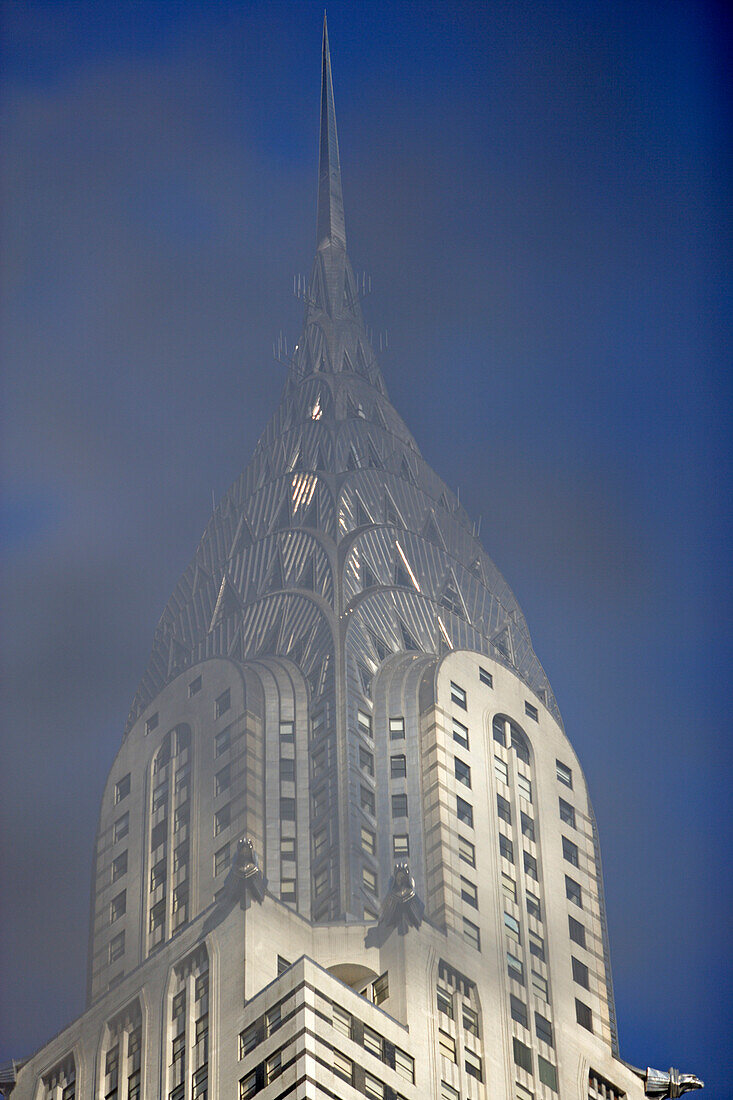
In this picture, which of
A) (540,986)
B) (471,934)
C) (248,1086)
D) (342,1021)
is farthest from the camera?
(471,934)

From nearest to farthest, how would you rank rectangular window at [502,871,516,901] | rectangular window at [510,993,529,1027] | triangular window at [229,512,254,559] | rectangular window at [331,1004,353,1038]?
rectangular window at [331,1004,353,1038]
rectangular window at [510,993,529,1027]
rectangular window at [502,871,516,901]
triangular window at [229,512,254,559]

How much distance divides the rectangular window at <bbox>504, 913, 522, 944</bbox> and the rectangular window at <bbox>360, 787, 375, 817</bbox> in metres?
15.8

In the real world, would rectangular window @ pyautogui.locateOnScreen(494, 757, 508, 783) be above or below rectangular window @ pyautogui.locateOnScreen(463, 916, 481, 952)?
above

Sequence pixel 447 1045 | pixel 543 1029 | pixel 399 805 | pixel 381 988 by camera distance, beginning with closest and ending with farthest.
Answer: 1. pixel 447 1045
2. pixel 381 988
3. pixel 543 1029
4. pixel 399 805

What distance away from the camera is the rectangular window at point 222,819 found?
163 meters

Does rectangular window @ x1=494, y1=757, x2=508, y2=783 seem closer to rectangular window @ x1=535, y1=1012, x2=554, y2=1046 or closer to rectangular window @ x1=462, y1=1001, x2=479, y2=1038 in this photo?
rectangular window @ x1=535, y1=1012, x2=554, y2=1046

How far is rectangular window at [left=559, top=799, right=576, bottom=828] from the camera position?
166 m

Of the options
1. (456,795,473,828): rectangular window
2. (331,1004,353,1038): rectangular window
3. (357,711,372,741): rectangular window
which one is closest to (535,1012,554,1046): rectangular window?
(456,795,473,828): rectangular window

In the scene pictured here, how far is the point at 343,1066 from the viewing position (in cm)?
12762

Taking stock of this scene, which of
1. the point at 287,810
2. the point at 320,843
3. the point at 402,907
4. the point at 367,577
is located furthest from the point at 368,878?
the point at 367,577

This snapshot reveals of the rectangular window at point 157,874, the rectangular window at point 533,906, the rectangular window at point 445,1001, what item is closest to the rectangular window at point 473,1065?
the rectangular window at point 445,1001

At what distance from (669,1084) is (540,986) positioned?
33.6ft

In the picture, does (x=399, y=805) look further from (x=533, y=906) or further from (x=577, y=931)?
(x=577, y=931)

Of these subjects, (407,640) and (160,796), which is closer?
(160,796)
